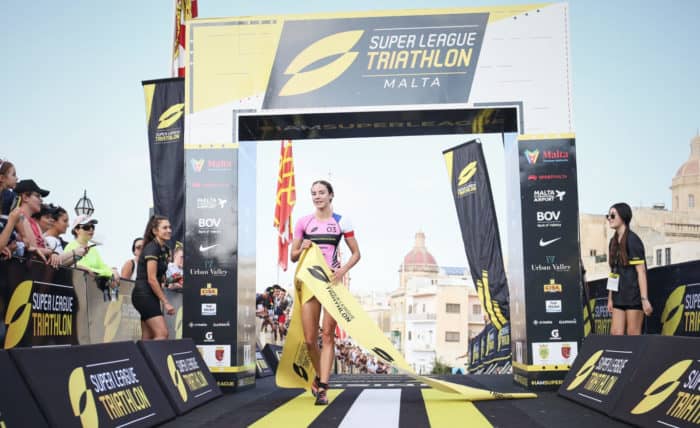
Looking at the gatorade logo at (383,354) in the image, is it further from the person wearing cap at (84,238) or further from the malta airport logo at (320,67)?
the malta airport logo at (320,67)

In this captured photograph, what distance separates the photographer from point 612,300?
7977mm

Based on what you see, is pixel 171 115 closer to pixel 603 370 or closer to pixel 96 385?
pixel 96 385

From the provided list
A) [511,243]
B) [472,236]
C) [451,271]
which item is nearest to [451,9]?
[511,243]

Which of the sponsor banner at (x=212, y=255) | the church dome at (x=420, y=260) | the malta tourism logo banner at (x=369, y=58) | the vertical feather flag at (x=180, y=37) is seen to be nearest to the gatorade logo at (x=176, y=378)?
the sponsor banner at (x=212, y=255)

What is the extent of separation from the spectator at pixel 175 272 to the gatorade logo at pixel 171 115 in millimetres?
2438

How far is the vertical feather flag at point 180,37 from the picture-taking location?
16.9 m

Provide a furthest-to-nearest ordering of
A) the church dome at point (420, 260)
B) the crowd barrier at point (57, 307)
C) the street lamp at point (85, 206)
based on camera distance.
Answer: the church dome at point (420, 260) < the street lamp at point (85, 206) < the crowd barrier at point (57, 307)

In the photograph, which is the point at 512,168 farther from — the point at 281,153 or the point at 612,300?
the point at 281,153

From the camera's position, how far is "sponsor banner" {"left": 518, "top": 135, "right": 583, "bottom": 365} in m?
9.37

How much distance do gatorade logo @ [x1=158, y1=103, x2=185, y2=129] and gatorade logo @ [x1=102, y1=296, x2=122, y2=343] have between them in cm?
501

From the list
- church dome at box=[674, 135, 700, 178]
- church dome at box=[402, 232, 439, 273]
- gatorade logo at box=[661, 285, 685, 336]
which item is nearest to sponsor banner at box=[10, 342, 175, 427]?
gatorade logo at box=[661, 285, 685, 336]

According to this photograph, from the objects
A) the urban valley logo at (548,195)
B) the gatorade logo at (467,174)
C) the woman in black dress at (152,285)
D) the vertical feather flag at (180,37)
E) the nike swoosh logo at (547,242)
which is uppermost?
the vertical feather flag at (180,37)

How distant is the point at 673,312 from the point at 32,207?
658 centimetres

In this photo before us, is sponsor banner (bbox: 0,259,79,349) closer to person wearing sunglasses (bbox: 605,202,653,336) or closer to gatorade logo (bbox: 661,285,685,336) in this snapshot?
person wearing sunglasses (bbox: 605,202,653,336)
